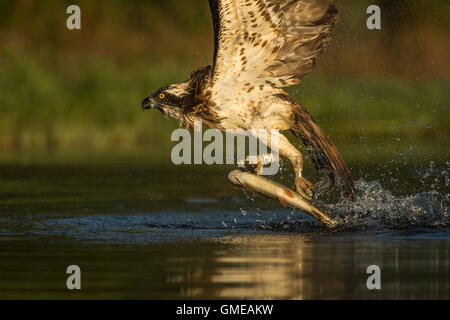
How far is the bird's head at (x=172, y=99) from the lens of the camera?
9.87 m

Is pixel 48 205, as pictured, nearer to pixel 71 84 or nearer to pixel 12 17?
pixel 71 84

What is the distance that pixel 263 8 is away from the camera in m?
9.30

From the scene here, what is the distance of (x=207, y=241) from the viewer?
29.6 ft

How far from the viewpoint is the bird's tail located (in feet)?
31.6

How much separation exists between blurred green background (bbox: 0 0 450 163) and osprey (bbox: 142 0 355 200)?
5.82m

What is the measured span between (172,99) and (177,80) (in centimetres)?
946

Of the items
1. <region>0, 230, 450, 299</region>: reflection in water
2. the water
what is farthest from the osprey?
<region>0, 230, 450, 299</region>: reflection in water

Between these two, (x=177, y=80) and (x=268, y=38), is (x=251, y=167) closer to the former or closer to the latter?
(x=268, y=38)

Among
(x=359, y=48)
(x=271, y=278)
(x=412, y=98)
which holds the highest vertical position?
(x=359, y=48)

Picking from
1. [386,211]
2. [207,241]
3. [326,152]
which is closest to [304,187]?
[326,152]

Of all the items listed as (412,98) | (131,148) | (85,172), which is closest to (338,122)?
(412,98)

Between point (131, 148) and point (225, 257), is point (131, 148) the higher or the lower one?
the higher one

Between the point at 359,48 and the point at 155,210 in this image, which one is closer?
the point at 155,210

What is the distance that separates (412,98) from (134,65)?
19.4 ft
